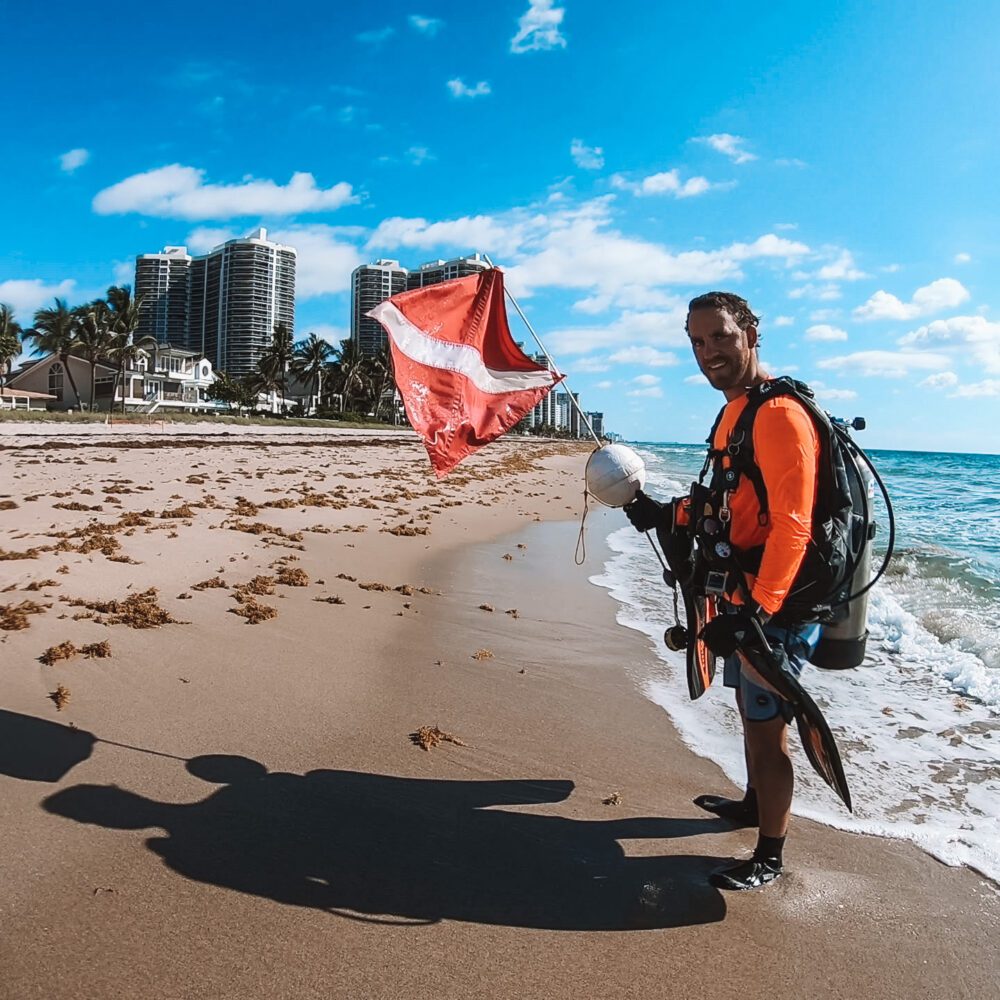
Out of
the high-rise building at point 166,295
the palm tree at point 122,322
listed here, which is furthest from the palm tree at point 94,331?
the high-rise building at point 166,295

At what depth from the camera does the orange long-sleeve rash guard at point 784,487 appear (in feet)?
8.63

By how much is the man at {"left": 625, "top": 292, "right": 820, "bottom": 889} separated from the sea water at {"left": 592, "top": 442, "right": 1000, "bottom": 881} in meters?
0.81

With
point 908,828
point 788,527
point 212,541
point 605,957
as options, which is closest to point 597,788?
point 605,957

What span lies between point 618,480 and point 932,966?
2200 millimetres

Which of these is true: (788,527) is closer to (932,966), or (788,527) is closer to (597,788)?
(932,966)

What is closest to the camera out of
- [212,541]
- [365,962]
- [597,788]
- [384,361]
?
[365,962]

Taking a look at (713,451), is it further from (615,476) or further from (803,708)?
(803,708)

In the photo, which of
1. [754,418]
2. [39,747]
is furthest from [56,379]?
[754,418]

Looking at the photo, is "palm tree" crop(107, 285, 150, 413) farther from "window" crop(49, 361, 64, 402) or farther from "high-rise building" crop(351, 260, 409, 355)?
"high-rise building" crop(351, 260, 409, 355)

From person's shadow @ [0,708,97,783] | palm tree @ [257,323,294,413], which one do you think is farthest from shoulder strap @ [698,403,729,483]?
palm tree @ [257,323,294,413]

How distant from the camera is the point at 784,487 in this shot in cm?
265

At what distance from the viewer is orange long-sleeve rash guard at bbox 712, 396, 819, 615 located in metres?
2.63

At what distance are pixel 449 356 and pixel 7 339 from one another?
87424mm

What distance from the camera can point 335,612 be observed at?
6.61m
